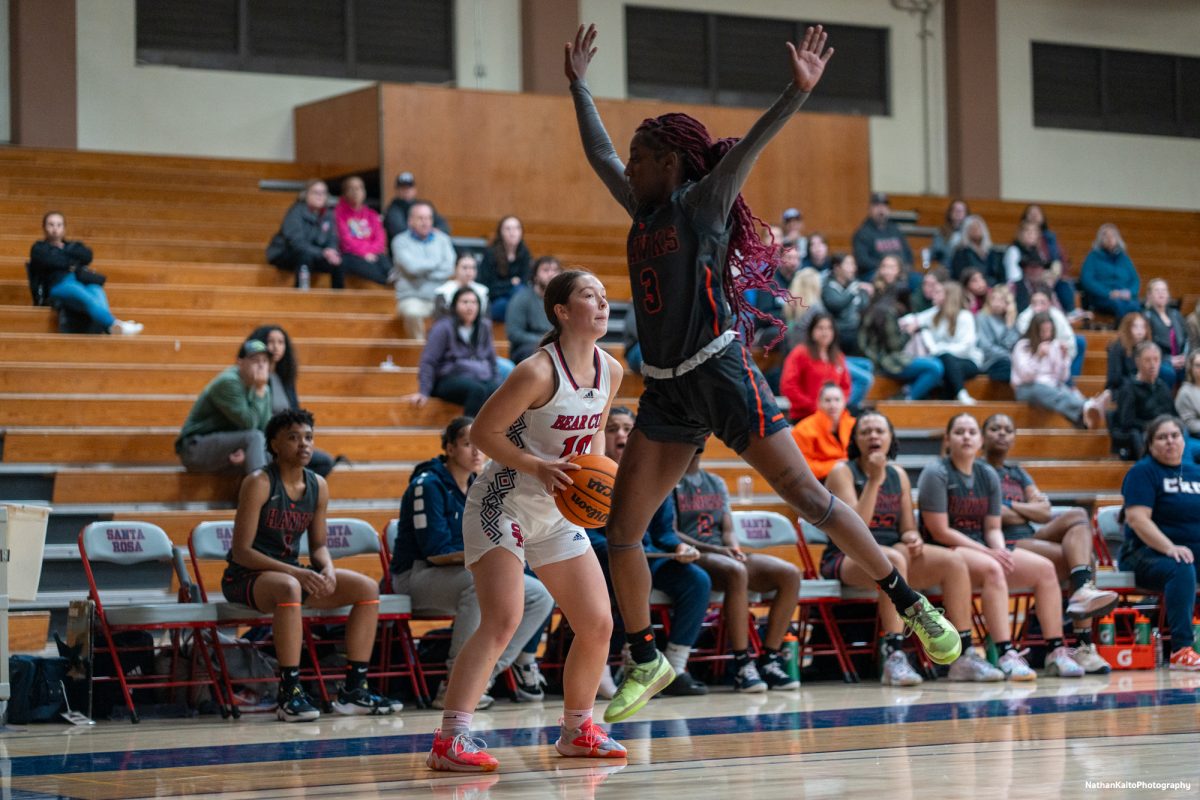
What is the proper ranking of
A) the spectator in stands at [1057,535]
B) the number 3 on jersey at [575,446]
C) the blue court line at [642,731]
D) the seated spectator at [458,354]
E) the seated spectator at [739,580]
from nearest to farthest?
the number 3 on jersey at [575,446] < the blue court line at [642,731] < the seated spectator at [739,580] < the spectator in stands at [1057,535] < the seated spectator at [458,354]

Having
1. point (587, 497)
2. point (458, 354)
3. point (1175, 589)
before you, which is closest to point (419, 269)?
point (458, 354)

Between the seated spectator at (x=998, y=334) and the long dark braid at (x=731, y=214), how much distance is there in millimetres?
8642

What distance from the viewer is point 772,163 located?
16000 mm

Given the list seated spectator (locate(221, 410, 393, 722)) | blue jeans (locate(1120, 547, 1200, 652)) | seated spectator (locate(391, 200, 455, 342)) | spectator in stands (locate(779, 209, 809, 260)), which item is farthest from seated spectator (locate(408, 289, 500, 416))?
blue jeans (locate(1120, 547, 1200, 652))

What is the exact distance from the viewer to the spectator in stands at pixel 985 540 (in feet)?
26.9

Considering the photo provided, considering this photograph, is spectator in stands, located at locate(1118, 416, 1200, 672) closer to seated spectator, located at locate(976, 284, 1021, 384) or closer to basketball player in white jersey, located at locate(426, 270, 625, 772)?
seated spectator, located at locate(976, 284, 1021, 384)

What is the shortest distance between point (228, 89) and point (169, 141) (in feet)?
2.62

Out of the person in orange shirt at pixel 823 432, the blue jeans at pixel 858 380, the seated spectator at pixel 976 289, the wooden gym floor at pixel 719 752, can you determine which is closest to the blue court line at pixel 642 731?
the wooden gym floor at pixel 719 752

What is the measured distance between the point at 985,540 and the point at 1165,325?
5699 mm

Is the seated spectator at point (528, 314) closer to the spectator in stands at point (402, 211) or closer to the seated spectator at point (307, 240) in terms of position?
the spectator in stands at point (402, 211)

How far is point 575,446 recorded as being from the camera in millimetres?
4898

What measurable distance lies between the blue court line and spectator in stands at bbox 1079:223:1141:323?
345 inches

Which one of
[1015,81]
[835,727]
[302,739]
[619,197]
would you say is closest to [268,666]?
[302,739]

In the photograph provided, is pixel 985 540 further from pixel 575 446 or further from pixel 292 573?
pixel 575 446
